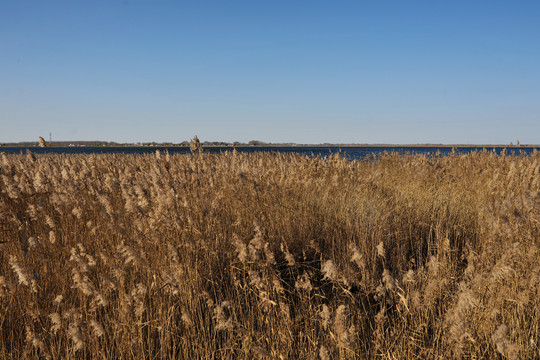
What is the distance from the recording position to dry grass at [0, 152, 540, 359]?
2271 millimetres

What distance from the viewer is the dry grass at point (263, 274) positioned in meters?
2.27

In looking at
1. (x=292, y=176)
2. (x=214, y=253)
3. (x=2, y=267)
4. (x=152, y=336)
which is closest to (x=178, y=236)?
(x=214, y=253)

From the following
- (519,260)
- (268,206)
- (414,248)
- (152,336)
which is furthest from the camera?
(268,206)

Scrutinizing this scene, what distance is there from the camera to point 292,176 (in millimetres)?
6000

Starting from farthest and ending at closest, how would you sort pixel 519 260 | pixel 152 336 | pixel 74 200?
pixel 74 200, pixel 519 260, pixel 152 336

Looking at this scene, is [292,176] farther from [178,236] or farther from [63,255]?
[63,255]

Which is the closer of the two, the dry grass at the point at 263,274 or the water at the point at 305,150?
the dry grass at the point at 263,274

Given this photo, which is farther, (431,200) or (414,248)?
(431,200)

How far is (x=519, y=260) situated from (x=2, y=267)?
5.21m

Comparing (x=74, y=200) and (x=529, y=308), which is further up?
(x=74, y=200)

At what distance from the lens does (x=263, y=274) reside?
271 centimetres

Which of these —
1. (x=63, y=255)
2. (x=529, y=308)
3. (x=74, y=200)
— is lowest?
→ (x=529, y=308)

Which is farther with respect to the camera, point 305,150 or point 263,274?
point 305,150

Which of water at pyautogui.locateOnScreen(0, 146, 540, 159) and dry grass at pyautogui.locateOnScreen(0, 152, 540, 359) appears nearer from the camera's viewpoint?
dry grass at pyautogui.locateOnScreen(0, 152, 540, 359)
